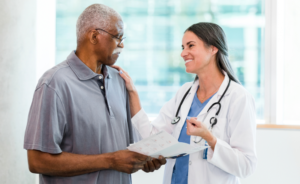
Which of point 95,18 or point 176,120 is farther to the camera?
point 176,120

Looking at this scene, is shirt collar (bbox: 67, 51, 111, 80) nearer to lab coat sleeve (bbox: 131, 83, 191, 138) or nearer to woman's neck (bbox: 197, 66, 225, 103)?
lab coat sleeve (bbox: 131, 83, 191, 138)

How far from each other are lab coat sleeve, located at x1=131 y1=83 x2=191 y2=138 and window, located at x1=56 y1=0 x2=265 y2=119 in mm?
1079

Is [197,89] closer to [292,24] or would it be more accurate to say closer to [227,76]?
[227,76]

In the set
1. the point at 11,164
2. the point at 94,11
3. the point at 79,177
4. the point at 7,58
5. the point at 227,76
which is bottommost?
the point at 11,164

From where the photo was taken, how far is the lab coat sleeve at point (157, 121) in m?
1.73

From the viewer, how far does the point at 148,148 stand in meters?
1.24

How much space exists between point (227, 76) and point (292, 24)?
1.44 meters

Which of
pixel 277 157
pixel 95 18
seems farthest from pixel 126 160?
pixel 277 157

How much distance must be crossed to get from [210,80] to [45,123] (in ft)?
3.33

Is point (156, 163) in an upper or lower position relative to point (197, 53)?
lower

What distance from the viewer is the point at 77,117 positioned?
1310 millimetres

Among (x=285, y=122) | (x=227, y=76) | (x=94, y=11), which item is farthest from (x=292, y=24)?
(x=94, y=11)

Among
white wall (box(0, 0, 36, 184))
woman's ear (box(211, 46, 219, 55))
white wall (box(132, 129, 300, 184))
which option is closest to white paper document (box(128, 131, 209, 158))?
woman's ear (box(211, 46, 219, 55))

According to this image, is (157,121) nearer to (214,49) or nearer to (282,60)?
(214,49)
